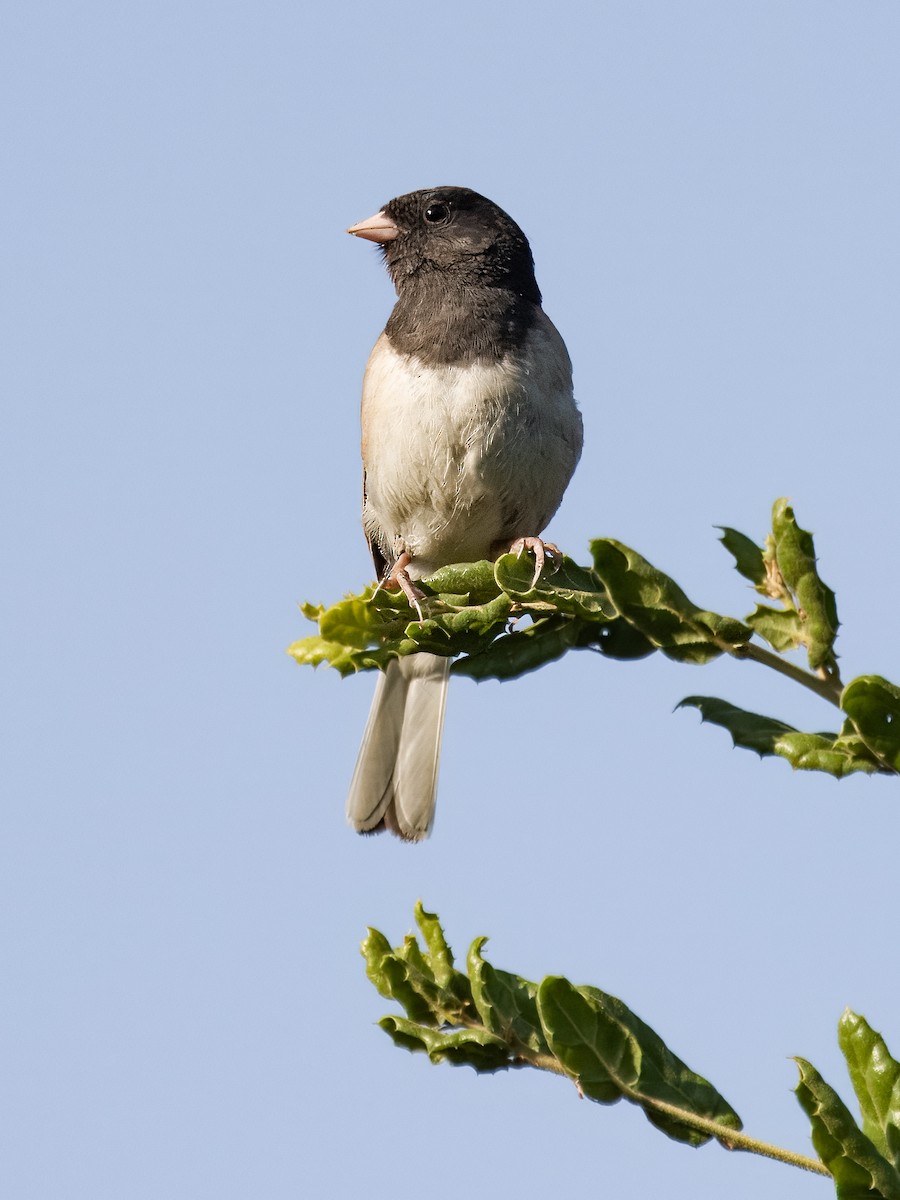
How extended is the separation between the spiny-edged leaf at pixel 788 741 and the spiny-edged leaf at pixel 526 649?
0.30m

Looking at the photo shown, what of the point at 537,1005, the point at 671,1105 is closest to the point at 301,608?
the point at 537,1005

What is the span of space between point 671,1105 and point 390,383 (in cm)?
247

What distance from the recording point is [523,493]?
11.9 ft

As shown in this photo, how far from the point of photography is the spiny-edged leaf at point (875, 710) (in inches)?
47.1

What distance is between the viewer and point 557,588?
164 centimetres

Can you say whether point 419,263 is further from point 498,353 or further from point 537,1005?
point 537,1005

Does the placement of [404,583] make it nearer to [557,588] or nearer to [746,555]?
[557,588]

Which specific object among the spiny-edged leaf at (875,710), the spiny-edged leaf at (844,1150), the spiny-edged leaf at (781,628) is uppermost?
the spiny-edged leaf at (781,628)

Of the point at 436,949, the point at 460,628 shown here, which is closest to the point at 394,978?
the point at 436,949

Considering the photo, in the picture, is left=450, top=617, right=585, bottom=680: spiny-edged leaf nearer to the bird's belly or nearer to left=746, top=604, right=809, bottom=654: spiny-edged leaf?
left=746, top=604, right=809, bottom=654: spiny-edged leaf

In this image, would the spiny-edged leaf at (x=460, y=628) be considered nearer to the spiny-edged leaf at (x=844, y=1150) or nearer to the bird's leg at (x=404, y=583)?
the bird's leg at (x=404, y=583)

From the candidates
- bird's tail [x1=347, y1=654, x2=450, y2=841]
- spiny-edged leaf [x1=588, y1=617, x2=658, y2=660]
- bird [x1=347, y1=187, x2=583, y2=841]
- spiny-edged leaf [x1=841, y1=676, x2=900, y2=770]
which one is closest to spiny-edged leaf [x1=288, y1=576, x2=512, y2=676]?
spiny-edged leaf [x1=588, y1=617, x2=658, y2=660]

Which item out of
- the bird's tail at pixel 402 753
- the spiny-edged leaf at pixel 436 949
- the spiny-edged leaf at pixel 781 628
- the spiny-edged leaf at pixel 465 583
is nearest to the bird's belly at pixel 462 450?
the bird's tail at pixel 402 753

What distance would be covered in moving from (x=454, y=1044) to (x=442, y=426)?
220cm
